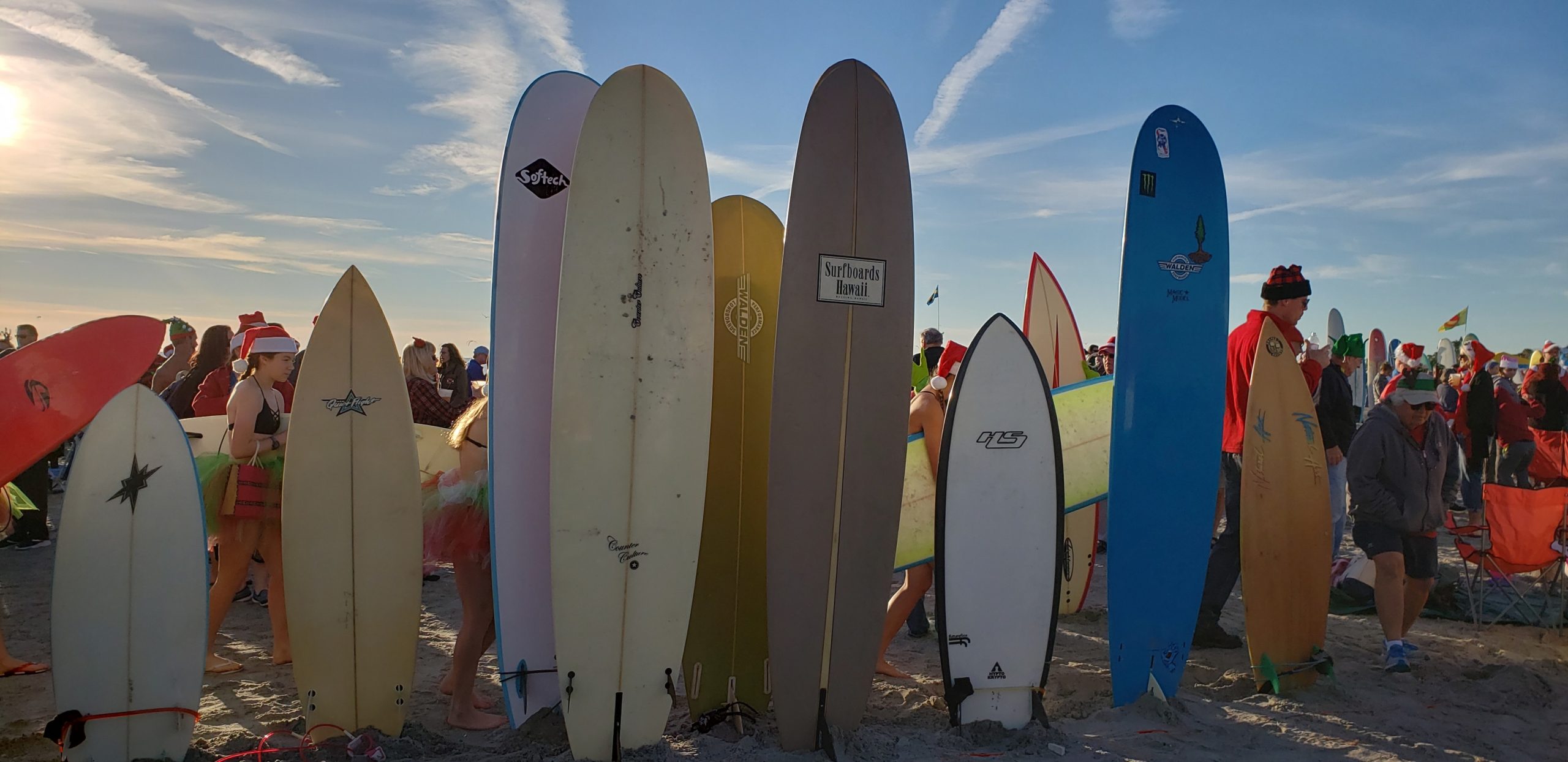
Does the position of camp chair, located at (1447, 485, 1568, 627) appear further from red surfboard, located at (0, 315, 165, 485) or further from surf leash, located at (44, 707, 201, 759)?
red surfboard, located at (0, 315, 165, 485)

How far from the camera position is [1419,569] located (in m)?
4.01

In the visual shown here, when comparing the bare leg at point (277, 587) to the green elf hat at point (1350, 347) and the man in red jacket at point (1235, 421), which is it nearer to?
the man in red jacket at point (1235, 421)

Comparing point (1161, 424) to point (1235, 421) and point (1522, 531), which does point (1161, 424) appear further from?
point (1522, 531)

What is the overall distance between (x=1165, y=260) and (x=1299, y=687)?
195 cm

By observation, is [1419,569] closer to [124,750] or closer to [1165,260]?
[1165,260]

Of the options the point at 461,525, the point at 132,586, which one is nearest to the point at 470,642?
the point at 461,525

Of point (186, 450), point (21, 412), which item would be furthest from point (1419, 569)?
→ point (21, 412)

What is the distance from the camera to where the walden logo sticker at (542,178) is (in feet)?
10.5

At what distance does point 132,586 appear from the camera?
2.74 m

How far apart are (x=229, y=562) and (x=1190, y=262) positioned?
4358mm

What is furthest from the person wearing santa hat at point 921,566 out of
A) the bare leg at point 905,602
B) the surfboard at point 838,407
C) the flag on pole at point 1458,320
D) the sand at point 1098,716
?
the flag on pole at point 1458,320

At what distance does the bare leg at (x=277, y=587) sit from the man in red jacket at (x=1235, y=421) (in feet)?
14.1

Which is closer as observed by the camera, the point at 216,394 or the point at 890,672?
the point at 890,672

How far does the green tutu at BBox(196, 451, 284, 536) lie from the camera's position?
364 cm
